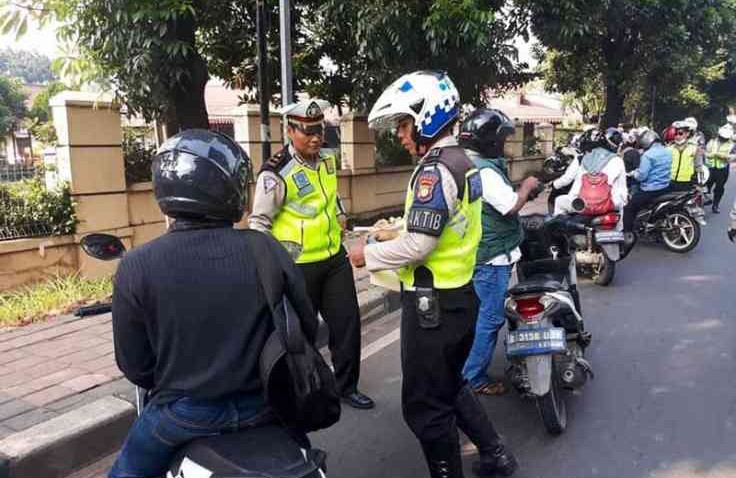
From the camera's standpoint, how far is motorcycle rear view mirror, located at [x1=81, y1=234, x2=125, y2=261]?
1882 mm

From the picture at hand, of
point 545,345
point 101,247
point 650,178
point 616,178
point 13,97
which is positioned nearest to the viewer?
point 101,247

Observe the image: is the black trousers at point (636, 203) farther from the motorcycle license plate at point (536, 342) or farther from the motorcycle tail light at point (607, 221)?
the motorcycle license plate at point (536, 342)

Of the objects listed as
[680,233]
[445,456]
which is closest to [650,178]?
[680,233]

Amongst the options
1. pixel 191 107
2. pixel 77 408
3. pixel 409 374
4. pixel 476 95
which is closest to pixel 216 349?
pixel 409 374

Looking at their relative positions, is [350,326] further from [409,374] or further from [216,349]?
[216,349]

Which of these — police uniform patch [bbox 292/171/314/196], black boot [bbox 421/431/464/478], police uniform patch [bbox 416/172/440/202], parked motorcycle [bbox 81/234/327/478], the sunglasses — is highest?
the sunglasses

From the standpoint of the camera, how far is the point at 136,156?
6.92 metres

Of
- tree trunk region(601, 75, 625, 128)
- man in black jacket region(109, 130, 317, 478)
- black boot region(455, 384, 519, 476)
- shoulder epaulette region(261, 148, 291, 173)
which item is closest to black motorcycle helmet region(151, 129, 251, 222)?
man in black jacket region(109, 130, 317, 478)

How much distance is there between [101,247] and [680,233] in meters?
7.52

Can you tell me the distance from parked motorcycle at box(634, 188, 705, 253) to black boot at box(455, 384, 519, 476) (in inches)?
231

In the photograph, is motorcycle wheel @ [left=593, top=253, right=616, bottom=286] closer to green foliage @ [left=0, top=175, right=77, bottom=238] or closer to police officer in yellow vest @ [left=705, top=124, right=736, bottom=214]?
green foliage @ [left=0, top=175, right=77, bottom=238]

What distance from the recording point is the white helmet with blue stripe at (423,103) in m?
2.35

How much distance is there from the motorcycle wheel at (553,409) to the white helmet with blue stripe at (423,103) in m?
1.50

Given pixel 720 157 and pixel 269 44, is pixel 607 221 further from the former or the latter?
pixel 720 157
